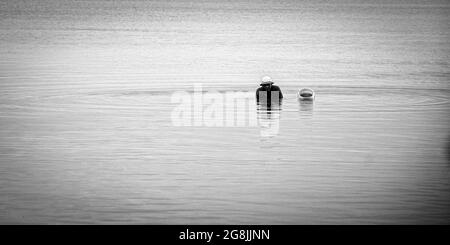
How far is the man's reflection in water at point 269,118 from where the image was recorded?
59.8 ft

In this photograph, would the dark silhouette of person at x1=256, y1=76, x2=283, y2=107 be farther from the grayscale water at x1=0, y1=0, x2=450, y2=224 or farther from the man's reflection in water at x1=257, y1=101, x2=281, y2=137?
the grayscale water at x1=0, y1=0, x2=450, y2=224

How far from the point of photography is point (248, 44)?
5012 centimetres

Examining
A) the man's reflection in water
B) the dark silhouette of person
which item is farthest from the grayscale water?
the dark silhouette of person

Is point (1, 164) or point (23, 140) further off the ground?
point (23, 140)

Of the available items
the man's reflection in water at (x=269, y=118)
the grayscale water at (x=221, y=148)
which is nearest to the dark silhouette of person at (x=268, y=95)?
the man's reflection in water at (x=269, y=118)

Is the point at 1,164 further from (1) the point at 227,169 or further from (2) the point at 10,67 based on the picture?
(2) the point at 10,67

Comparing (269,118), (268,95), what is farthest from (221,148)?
(268,95)

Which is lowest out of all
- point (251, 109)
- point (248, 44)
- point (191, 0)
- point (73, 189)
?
point (73, 189)

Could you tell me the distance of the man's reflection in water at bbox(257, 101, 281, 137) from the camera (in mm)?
18219

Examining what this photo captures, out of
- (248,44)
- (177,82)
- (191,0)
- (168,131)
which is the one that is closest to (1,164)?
(168,131)

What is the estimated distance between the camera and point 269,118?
19.5 m

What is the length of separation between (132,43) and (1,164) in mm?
36440

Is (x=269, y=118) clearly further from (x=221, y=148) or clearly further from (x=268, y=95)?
(x=221, y=148)

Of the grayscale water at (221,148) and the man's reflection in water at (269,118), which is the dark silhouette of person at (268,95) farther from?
the grayscale water at (221,148)
